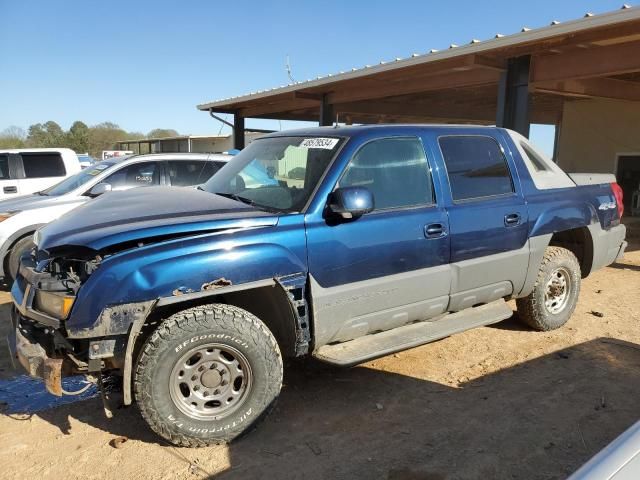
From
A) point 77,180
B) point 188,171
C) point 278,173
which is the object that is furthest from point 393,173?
point 77,180

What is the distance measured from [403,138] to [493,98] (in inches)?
485

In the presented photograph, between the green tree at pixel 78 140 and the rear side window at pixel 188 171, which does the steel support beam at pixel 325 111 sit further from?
the green tree at pixel 78 140

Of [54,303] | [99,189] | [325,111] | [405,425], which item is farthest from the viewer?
[325,111]

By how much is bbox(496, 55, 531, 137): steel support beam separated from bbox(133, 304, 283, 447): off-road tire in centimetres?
764

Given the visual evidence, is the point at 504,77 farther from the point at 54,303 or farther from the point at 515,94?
the point at 54,303

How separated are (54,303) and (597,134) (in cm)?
1486

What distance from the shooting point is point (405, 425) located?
344cm

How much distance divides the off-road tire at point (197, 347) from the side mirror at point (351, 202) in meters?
0.88

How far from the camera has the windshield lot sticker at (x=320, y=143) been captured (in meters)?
3.72

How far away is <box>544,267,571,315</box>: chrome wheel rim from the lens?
507cm

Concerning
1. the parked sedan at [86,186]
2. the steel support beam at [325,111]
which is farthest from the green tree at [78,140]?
the parked sedan at [86,186]

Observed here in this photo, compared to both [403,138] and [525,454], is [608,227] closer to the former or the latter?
[403,138]

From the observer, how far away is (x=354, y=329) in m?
3.59

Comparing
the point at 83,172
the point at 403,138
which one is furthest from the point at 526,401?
the point at 83,172
